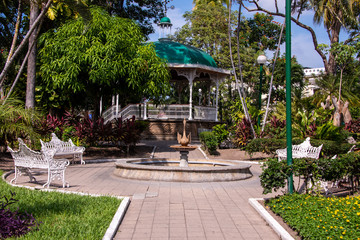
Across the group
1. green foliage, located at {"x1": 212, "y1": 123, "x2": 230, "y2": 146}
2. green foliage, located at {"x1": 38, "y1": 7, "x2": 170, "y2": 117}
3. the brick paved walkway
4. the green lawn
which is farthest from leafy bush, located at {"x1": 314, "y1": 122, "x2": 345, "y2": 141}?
the green lawn

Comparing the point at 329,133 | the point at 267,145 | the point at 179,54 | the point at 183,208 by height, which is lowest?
the point at 183,208

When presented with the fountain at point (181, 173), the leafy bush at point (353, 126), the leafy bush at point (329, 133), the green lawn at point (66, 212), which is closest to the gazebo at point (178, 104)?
the leafy bush at point (353, 126)

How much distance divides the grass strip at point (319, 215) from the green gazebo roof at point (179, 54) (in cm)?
2044

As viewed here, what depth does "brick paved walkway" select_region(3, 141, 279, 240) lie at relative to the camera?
555 cm

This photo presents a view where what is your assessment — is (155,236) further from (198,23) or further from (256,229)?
(198,23)

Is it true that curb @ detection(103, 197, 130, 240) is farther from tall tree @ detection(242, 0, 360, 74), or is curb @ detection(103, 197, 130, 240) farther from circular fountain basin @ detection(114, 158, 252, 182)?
tall tree @ detection(242, 0, 360, 74)

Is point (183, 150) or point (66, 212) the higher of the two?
point (183, 150)

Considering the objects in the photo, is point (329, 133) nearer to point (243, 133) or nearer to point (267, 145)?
point (267, 145)

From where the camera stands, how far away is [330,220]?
5.14 meters

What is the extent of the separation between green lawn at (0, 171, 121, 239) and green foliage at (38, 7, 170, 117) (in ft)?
27.8

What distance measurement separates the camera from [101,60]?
15.8m

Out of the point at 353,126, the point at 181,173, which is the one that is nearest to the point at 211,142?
the point at 181,173

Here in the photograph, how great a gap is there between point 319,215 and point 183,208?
255 centimetres

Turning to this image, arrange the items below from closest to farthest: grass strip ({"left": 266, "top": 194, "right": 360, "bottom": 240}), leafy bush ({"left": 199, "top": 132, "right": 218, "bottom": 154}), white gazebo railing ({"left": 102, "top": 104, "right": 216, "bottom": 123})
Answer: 1. grass strip ({"left": 266, "top": 194, "right": 360, "bottom": 240})
2. leafy bush ({"left": 199, "top": 132, "right": 218, "bottom": 154})
3. white gazebo railing ({"left": 102, "top": 104, "right": 216, "bottom": 123})
